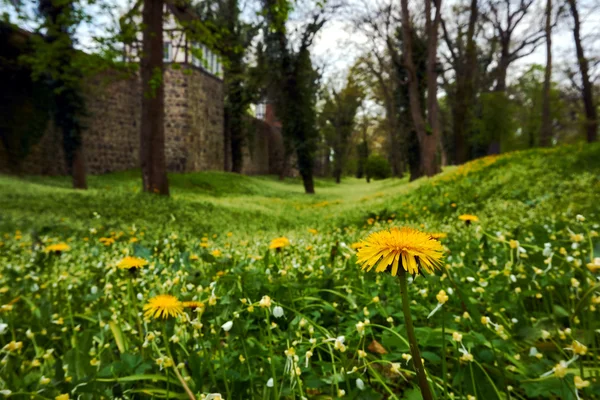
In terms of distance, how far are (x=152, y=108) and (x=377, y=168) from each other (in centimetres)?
3061

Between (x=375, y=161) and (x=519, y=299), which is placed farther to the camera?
(x=375, y=161)

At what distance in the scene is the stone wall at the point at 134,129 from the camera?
56.1 ft

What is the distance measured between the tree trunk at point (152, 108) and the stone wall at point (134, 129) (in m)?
6.97

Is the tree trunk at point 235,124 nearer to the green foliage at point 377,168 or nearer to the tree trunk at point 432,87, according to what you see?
the green foliage at point 377,168

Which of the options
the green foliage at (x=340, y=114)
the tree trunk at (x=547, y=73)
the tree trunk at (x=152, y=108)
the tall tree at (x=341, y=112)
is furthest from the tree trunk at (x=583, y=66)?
the tall tree at (x=341, y=112)

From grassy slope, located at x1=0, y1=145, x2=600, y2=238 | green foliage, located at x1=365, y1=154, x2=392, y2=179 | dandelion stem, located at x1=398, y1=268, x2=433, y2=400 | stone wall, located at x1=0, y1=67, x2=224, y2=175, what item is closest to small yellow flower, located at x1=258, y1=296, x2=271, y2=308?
dandelion stem, located at x1=398, y1=268, x2=433, y2=400

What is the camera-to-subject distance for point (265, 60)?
70.6 ft

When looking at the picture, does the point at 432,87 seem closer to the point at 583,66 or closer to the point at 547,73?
the point at 547,73

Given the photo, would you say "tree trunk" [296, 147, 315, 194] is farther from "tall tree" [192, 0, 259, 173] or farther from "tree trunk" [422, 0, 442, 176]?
"tree trunk" [422, 0, 442, 176]

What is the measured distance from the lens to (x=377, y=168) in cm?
3806

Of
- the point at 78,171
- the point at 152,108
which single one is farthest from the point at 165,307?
the point at 78,171

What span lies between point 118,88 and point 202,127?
5.38 m

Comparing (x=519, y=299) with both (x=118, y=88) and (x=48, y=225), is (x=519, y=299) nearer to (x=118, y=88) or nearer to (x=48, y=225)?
(x=48, y=225)

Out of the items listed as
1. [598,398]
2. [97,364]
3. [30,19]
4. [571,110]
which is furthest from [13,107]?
[571,110]
